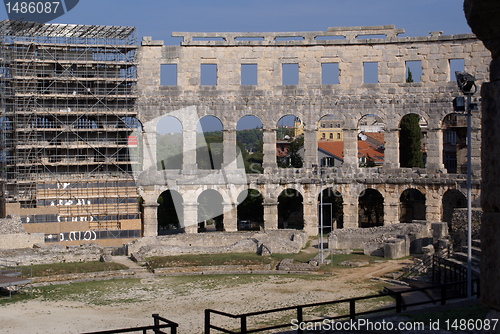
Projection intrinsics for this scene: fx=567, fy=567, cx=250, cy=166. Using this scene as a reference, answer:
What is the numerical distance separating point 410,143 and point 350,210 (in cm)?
1197

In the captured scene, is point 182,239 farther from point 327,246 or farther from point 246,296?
point 246,296

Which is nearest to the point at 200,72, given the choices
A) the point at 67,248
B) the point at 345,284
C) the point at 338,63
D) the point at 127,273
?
the point at 338,63

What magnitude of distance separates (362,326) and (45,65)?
3054cm

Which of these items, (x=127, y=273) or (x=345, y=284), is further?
(x=127, y=273)

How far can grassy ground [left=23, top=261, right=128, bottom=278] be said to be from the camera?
2373cm

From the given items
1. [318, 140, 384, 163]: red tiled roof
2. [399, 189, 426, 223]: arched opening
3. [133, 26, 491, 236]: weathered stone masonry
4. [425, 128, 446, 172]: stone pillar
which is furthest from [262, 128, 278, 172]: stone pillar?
[318, 140, 384, 163]: red tiled roof

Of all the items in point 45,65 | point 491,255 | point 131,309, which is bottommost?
point 131,309

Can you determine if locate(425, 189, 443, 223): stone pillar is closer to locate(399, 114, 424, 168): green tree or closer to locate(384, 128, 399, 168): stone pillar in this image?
locate(384, 128, 399, 168): stone pillar

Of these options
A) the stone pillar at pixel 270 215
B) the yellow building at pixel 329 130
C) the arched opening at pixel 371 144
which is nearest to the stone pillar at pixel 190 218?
the stone pillar at pixel 270 215

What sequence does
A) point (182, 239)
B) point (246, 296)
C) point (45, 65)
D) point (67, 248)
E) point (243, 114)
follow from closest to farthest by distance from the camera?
point (246, 296) < point (67, 248) < point (182, 239) < point (45, 65) < point (243, 114)

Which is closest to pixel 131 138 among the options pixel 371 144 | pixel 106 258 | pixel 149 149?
pixel 149 149

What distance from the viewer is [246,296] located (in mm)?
20750

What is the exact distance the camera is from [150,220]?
122ft

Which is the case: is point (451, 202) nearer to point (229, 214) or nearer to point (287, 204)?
point (287, 204)
